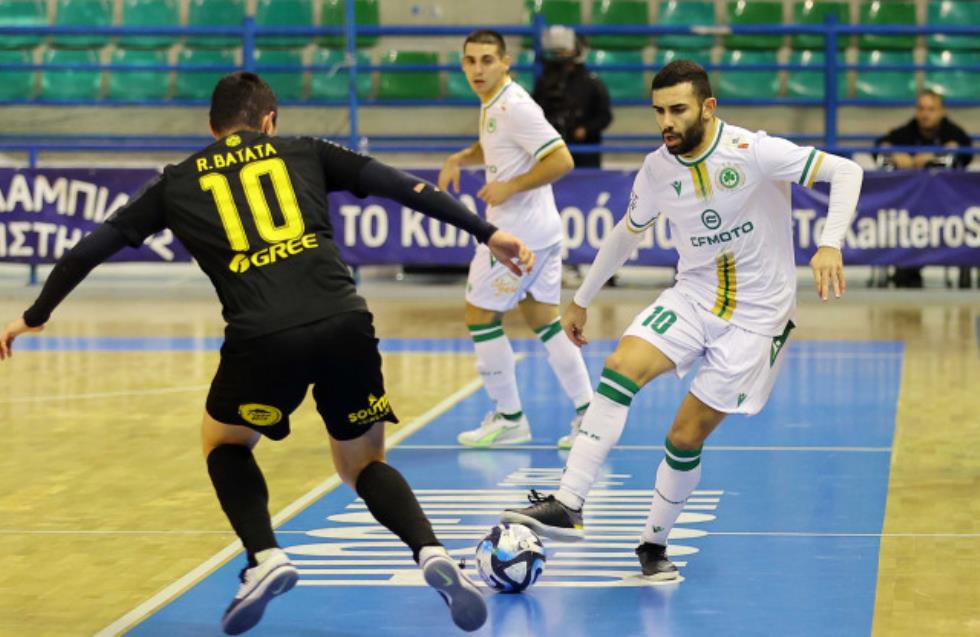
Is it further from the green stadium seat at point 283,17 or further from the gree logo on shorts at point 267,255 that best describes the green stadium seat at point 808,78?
the gree logo on shorts at point 267,255

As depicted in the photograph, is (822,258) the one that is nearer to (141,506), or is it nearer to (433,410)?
(141,506)

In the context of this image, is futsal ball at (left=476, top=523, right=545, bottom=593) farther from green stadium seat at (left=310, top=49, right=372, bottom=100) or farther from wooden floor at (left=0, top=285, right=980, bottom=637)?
green stadium seat at (left=310, top=49, right=372, bottom=100)

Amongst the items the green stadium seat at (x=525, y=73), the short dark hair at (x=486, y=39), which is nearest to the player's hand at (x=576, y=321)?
the short dark hair at (x=486, y=39)

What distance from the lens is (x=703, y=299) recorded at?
7.02 m

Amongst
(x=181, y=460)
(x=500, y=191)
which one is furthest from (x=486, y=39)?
(x=181, y=460)

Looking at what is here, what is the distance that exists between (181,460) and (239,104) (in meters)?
4.06

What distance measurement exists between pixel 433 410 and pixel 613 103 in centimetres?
934

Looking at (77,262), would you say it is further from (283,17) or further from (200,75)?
(283,17)

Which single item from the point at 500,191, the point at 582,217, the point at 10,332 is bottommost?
the point at 582,217

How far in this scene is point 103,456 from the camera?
32.3 ft

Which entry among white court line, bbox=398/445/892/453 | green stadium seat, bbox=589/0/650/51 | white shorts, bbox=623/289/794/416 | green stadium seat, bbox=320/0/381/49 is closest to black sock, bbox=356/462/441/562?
white shorts, bbox=623/289/794/416

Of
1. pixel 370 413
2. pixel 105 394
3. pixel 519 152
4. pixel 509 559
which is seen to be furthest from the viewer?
pixel 105 394

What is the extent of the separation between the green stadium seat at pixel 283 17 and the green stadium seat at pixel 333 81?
373mm

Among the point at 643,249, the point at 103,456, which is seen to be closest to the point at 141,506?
the point at 103,456
